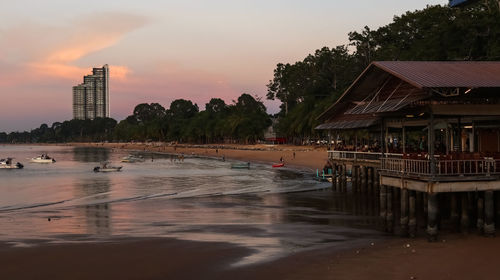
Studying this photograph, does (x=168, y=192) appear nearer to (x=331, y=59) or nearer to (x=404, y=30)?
(x=404, y=30)

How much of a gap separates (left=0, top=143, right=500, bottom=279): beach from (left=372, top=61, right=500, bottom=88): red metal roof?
6.26m

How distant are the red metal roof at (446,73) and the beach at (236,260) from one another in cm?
626

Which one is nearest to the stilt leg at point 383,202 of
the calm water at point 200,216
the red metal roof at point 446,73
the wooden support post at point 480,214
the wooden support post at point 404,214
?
the calm water at point 200,216

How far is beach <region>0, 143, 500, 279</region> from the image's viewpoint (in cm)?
1642

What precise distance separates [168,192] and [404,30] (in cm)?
4776

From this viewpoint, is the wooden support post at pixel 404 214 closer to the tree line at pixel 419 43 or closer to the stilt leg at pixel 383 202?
the stilt leg at pixel 383 202

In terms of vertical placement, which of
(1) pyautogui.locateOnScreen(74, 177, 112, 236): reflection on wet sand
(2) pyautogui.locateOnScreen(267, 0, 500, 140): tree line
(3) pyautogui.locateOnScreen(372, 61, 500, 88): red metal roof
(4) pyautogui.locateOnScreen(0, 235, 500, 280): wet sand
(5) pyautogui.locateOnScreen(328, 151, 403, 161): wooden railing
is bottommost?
(1) pyautogui.locateOnScreen(74, 177, 112, 236): reflection on wet sand

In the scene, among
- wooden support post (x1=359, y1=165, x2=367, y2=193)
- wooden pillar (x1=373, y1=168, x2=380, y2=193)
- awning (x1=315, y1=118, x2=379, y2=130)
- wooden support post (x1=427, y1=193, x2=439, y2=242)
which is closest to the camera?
wooden support post (x1=427, y1=193, x2=439, y2=242)

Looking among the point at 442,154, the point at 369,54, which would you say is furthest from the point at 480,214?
the point at 369,54

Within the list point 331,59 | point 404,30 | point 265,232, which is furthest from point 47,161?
point 265,232

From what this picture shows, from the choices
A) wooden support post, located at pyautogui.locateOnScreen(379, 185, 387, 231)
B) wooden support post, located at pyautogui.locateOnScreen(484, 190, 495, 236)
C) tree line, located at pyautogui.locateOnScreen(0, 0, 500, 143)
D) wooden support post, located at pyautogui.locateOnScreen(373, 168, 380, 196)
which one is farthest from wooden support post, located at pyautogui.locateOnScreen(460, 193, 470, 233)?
tree line, located at pyautogui.locateOnScreen(0, 0, 500, 143)

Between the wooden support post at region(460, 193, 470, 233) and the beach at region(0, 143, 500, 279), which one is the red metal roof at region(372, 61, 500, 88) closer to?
the wooden support post at region(460, 193, 470, 233)

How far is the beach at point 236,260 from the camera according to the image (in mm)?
16422

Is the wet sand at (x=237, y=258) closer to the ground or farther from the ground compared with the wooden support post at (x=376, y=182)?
closer to the ground
